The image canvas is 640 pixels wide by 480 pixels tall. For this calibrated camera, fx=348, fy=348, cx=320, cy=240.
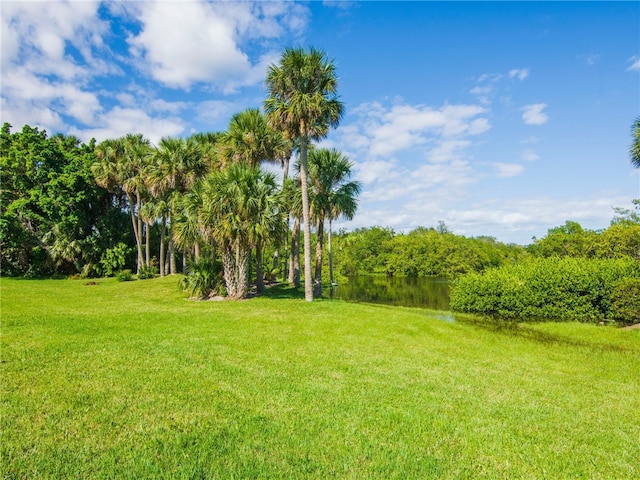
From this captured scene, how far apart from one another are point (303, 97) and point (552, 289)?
16.7 meters

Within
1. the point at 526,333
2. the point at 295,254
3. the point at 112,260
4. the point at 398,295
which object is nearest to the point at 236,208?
the point at 295,254

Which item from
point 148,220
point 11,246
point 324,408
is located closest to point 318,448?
point 324,408

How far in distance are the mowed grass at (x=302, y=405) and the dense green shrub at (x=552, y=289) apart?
8.43 m

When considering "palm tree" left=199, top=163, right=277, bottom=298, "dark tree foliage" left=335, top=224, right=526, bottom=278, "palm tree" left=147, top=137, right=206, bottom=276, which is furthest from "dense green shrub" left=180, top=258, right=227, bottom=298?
"dark tree foliage" left=335, top=224, right=526, bottom=278

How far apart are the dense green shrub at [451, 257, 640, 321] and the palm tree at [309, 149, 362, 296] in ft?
30.6

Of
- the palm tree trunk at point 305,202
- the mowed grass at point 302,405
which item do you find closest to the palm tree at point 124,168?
the palm tree trunk at point 305,202

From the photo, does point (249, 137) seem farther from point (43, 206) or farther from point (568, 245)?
point (568, 245)

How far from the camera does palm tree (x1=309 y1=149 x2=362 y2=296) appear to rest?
22547 millimetres

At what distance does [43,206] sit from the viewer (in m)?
27.6

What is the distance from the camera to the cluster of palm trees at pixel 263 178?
16.5 m

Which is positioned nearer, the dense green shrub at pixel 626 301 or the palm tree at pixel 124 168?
the dense green shrub at pixel 626 301

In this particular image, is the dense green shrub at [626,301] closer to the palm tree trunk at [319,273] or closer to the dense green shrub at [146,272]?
the palm tree trunk at [319,273]

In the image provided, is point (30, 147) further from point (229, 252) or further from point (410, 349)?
point (410, 349)

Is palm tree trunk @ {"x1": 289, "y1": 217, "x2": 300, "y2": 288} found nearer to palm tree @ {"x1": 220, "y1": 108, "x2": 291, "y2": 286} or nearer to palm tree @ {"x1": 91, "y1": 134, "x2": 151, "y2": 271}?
palm tree @ {"x1": 220, "y1": 108, "x2": 291, "y2": 286}
